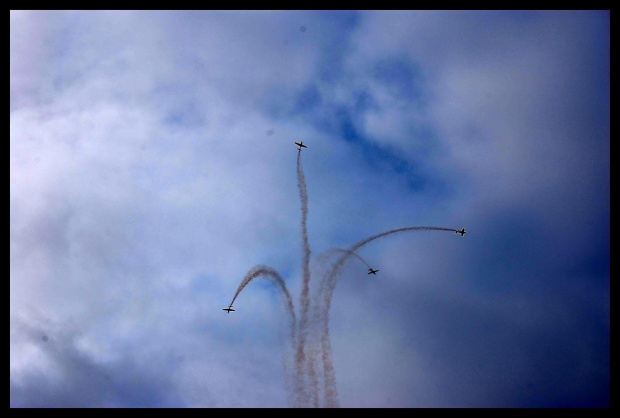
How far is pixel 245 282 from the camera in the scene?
119875mm
